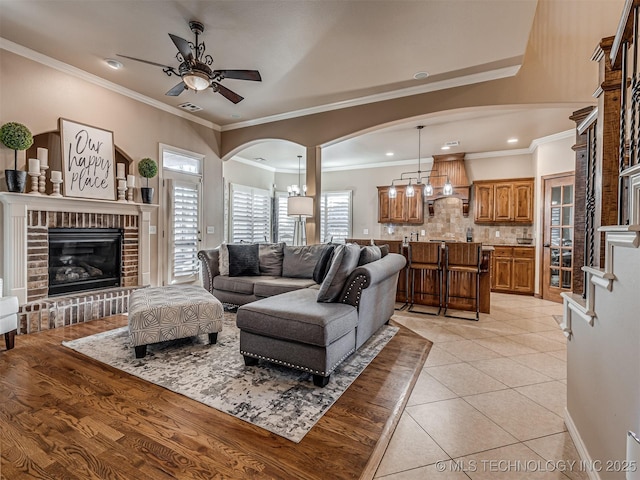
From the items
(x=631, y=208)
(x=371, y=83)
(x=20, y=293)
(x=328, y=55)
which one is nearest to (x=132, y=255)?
(x=20, y=293)

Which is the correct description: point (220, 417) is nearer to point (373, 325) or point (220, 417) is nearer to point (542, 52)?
point (373, 325)

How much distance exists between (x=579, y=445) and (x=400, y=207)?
247 inches

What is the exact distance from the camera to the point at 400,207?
25.0ft

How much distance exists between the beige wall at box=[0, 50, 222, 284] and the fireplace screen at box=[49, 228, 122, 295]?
0.59 metres

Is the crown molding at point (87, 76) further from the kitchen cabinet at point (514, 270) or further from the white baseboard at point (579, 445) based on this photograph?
the kitchen cabinet at point (514, 270)

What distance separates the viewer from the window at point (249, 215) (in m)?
7.49

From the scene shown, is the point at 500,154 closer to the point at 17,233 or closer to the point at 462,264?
the point at 462,264

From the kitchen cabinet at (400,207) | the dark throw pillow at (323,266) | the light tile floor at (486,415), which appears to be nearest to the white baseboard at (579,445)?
the light tile floor at (486,415)

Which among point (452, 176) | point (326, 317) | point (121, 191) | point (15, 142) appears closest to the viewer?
point (326, 317)

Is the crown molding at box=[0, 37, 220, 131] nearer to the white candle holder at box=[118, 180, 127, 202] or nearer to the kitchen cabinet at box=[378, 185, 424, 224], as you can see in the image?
the white candle holder at box=[118, 180, 127, 202]

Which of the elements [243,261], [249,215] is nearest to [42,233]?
[243,261]

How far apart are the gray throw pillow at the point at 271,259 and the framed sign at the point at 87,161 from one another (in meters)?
2.21

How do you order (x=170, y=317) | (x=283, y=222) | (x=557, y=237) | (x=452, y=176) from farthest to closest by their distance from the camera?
(x=283, y=222)
(x=452, y=176)
(x=557, y=237)
(x=170, y=317)

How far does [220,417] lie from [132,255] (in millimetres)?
3515
